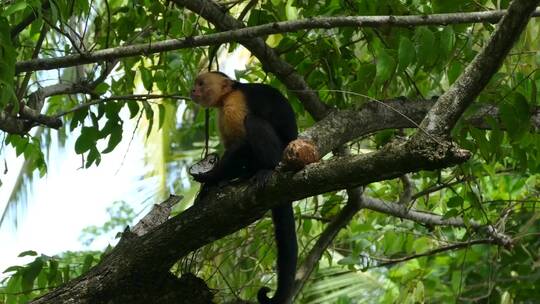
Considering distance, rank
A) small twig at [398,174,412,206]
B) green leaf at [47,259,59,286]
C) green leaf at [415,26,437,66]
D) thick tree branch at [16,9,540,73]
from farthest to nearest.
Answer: small twig at [398,174,412,206] → green leaf at [47,259,59,286] → thick tree branch at [16,9,540,73] → green leaf at [415,26,437,66]

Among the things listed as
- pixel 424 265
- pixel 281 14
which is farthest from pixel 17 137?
pixel 424 265

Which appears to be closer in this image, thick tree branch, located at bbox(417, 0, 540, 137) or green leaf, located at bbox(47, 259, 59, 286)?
thick tree branch, located at bbox(417, 0, 540, 137)

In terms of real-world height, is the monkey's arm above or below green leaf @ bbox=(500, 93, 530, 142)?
above

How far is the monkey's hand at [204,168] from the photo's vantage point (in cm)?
452

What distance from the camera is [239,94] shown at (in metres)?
5.14

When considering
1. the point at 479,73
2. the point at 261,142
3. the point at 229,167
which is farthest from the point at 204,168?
the point at 479,73

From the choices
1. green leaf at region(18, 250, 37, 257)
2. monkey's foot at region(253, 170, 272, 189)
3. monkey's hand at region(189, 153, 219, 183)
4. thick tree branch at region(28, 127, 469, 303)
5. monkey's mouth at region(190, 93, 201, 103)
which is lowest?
thick tree branch at region(28, 127, 469, 303)

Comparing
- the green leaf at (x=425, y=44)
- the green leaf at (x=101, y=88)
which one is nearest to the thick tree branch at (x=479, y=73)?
the green leaf at (x=425, y=44)

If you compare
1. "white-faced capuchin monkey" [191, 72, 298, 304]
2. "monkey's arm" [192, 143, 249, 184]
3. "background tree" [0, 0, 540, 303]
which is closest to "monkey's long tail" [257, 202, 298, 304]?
"white-faced capuchin monkey" [191, 72, 298, 304]

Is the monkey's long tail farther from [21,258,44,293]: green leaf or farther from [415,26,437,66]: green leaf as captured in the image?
[21,258,44,293]: green leaf

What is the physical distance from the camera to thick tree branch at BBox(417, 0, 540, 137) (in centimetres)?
286

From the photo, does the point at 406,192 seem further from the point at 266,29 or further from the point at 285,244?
the point at 266,29

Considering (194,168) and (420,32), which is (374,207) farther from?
(420,32)

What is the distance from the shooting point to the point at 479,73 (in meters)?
2.98
